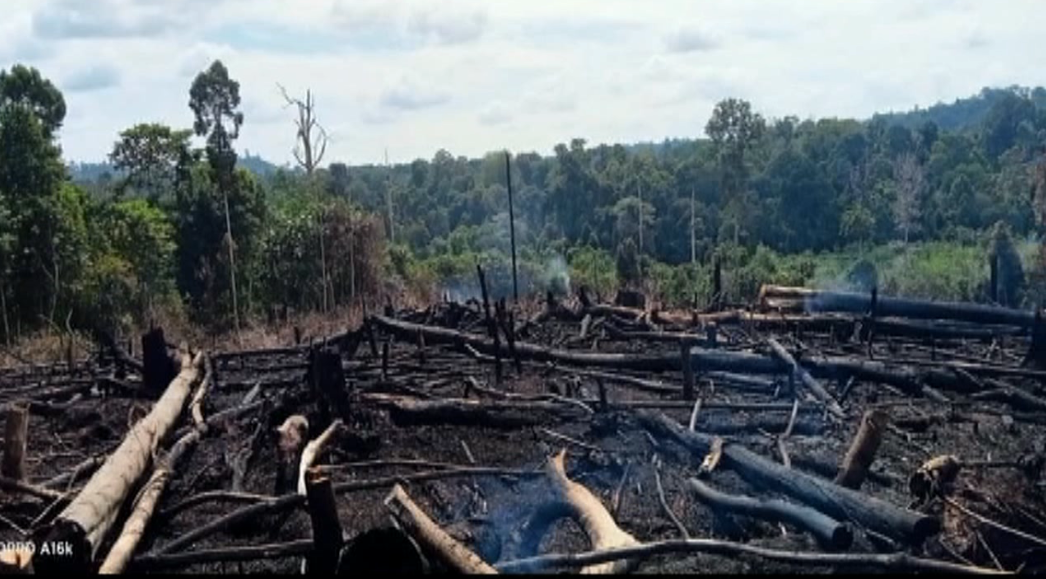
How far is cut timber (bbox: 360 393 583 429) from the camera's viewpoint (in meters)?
8.37

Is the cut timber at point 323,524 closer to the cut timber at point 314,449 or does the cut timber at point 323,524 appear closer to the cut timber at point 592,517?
the cut timber at point 592,517

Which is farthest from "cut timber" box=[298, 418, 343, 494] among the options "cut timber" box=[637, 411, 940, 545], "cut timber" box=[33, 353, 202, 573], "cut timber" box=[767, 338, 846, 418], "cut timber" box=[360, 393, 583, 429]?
"cut timber" box=[767, 338, 846, 418]

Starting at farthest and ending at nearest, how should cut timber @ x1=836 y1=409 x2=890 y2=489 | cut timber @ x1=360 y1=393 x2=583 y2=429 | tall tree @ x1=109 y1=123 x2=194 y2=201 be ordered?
tall tree @ x1=109 y1=123 x2=194 y2=201, cut timber @ x1=360 y1=393 x2=583 y2=429, cut timber @ x1=836 y1=409 x2=890 y2=489

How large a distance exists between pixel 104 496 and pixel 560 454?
9.07ft

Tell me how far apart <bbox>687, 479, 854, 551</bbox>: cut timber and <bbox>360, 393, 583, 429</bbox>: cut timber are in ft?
6.71

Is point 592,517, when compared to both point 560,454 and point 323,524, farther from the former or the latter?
point 323,524

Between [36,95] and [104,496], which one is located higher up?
[36,95]

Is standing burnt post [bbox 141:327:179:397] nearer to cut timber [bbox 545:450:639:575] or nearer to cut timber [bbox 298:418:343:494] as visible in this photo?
cut timber [bbox 298:418:343:494]

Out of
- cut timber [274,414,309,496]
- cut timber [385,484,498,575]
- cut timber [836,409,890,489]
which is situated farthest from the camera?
cut timber [274,414,309,496]

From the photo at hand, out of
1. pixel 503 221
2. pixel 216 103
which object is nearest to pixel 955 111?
pixel 503 221

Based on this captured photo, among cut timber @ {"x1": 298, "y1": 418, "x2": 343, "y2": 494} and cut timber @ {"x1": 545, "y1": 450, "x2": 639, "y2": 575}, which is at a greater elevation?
cut timber @ {"x1": 298, "y1": 418, "x2": 343, "y2": 494}

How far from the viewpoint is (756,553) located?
4.93 metres

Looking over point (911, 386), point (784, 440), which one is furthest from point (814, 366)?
point (784, 440)

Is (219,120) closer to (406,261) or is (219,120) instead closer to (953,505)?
(406,261)
